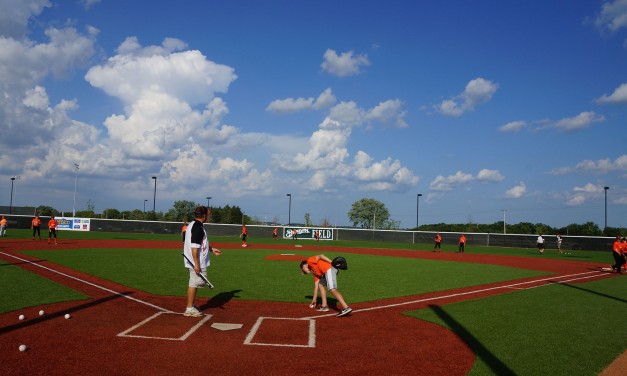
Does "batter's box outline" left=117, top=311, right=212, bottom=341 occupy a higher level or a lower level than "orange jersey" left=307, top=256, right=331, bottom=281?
lower

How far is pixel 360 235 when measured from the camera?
55.4 meters

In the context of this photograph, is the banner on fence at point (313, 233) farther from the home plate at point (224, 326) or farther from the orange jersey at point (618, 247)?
the home plate at point (224, 326)

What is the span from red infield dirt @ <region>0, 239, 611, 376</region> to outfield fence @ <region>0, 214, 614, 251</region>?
37199mm

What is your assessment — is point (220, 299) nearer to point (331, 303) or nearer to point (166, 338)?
point (331, 303)

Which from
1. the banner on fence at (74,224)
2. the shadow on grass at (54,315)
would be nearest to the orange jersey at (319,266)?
the shadow on grass at (54,315)

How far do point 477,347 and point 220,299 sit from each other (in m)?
6.34

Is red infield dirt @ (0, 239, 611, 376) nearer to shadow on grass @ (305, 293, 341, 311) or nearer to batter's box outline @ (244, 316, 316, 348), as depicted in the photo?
batter's box outline @ (244, 316, 316, 348)

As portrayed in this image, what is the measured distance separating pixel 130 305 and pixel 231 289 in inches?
133

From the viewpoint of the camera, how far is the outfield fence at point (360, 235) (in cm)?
4675

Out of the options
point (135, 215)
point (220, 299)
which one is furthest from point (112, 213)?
point (220, 299)

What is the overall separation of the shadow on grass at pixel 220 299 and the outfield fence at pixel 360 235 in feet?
113

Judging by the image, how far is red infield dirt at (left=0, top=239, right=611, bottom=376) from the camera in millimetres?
5754

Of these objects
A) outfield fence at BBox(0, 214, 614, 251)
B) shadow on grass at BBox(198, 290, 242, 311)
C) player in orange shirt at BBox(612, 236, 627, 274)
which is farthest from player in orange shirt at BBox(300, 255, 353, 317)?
outfield fence at BBox(0, 214, 614, 251)

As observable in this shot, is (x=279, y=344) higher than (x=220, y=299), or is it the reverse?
(x=279, y=344)
